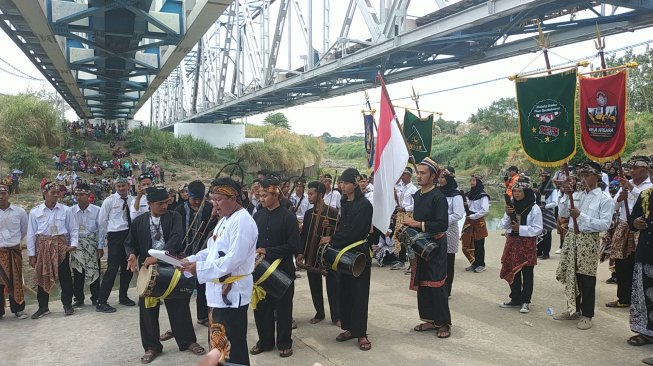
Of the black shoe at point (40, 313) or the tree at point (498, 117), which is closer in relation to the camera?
the black shoe at point (40, 313)

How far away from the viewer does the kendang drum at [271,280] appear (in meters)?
3.96

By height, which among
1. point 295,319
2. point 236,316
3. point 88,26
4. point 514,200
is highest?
point 88,26

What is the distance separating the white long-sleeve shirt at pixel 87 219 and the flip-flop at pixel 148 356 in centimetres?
225

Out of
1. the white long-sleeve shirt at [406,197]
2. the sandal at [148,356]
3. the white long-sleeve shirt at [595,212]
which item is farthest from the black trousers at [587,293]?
the sandal at [148,356]

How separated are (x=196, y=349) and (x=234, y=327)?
1.20 m

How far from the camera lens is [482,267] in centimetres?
746

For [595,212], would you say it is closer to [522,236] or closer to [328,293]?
[522,236]

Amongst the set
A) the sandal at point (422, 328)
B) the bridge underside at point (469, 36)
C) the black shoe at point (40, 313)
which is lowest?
the black shoe at point (40, 313)

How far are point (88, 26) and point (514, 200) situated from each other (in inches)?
316

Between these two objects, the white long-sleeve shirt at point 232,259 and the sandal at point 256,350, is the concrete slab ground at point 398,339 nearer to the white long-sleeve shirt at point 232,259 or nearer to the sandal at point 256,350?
the sandal at point 256,350

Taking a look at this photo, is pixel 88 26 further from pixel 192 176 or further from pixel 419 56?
pixel 192 176

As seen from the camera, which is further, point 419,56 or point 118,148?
point 118,148

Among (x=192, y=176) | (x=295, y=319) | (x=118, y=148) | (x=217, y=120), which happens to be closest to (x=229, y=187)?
(x=295, y=319)

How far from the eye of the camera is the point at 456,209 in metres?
6.03
